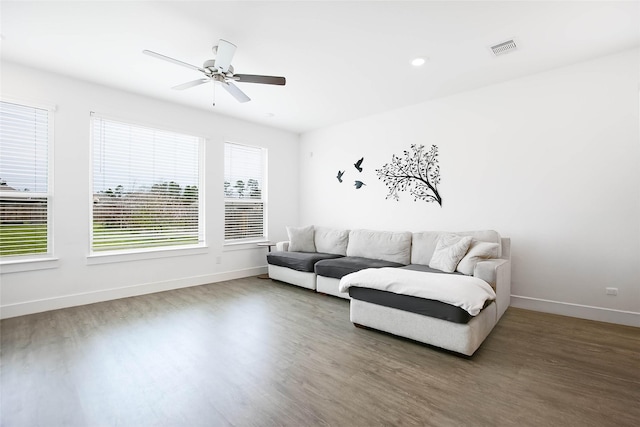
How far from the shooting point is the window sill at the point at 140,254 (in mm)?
3939

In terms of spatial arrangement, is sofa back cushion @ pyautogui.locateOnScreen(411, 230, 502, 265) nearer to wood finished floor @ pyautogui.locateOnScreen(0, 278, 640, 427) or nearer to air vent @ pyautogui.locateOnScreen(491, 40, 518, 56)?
wood finished floor @ pyautogui.locateOnScreen(0, 278, 640, 427)

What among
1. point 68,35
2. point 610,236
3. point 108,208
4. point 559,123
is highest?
point 68,35

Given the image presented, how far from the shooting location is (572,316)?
3.43 meters

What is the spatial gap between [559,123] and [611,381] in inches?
109

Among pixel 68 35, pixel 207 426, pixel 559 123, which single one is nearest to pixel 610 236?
pixel 559 123

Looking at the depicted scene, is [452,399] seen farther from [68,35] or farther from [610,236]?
[68,35]

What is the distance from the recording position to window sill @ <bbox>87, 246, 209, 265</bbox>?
12.9 feet

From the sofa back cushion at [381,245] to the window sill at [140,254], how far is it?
2.51 m

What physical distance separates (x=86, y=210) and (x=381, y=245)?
13.3ft

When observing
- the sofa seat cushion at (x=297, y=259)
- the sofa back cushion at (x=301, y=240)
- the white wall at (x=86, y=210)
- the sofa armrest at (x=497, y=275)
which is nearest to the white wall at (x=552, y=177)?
the sofa armrest at (x=497, y=275)

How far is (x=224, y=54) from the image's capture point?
2729 mm

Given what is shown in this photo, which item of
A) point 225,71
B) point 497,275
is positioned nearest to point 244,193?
point 225,71

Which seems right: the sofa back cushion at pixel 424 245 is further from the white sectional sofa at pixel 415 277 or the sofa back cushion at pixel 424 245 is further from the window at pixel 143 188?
the window at pixel 143 188

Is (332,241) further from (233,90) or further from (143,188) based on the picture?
(143,188)
